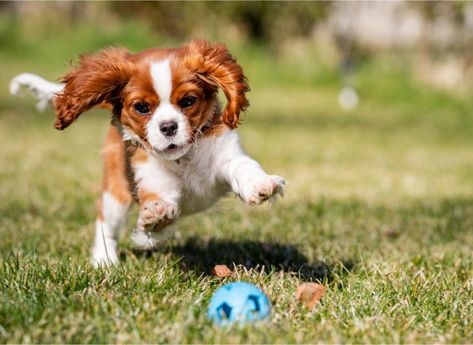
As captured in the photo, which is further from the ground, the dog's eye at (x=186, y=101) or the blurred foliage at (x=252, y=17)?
the dog's eye at (x=186, y=101)

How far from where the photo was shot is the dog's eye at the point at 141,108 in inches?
117

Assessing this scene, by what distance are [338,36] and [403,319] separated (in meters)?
9.73

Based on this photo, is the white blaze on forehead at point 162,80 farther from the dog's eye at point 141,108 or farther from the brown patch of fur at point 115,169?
the brown patch of fur at point 115,169

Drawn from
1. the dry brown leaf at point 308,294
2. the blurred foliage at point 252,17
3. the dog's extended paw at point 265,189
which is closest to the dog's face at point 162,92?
the dog's extended paw at point 265,189

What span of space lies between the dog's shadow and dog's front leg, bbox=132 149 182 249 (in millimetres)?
314

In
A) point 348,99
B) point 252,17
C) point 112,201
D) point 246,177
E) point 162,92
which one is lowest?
point 348,99

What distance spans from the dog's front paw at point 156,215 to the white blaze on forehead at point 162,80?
0.40m

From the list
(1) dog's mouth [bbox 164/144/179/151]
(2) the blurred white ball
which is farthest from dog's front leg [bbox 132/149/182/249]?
(2) the blurred white ball

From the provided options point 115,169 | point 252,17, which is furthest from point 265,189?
point 252,17

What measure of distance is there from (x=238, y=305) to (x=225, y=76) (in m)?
1.08

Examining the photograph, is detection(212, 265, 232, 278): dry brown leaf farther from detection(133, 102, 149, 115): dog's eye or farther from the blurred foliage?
the blurred foliage

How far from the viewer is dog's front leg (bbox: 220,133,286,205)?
8.80 feet

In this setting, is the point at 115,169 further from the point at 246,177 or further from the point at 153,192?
the point at 246,177

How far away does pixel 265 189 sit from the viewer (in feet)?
8.73
